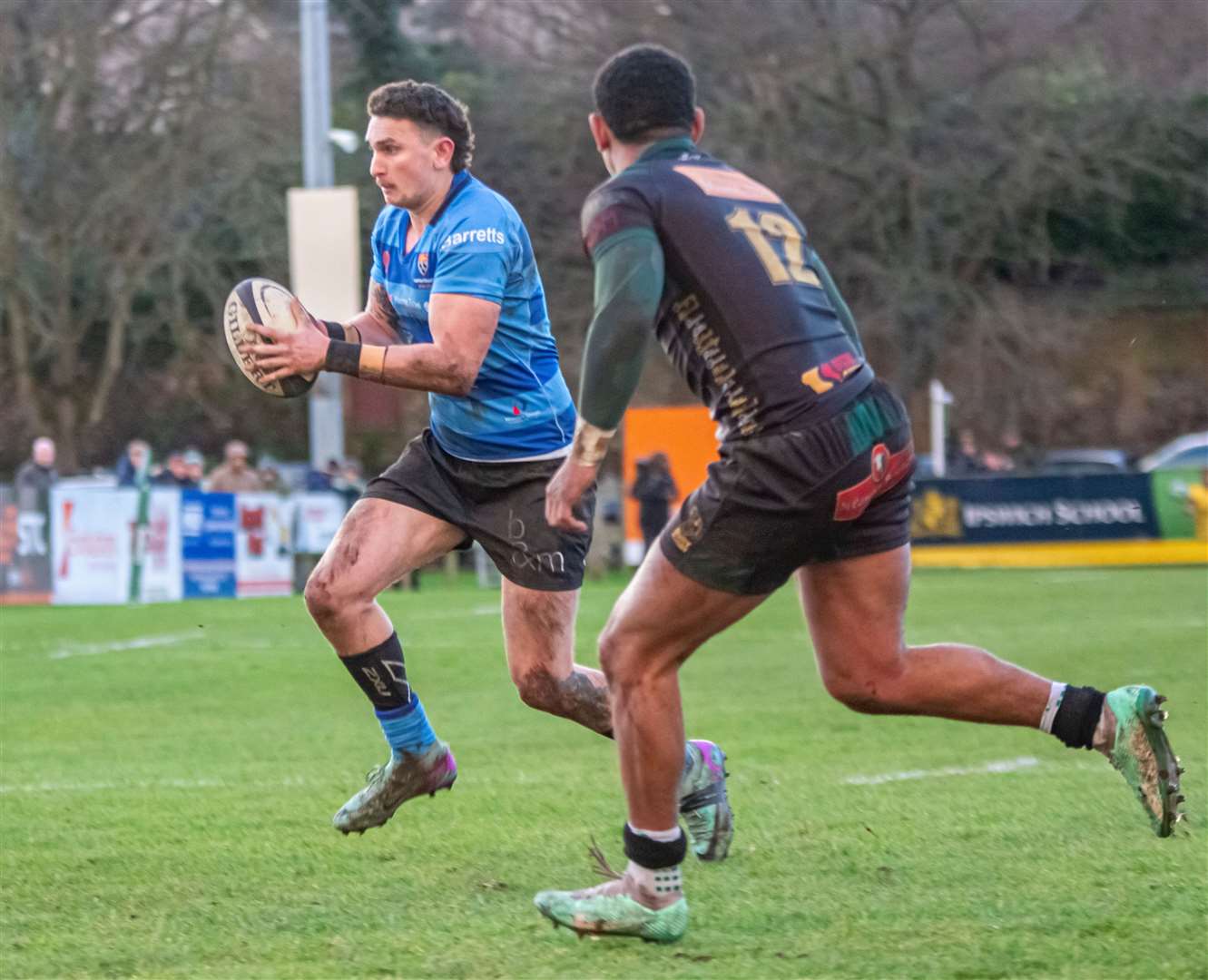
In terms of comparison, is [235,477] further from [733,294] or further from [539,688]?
[733,294]

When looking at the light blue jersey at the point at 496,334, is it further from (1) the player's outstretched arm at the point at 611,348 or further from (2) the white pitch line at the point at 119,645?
(2) the white pitch line at the point at 119,645

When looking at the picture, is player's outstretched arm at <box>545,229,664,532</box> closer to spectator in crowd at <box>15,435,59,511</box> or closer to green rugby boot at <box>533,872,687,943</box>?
green rugby boot at <box>533,872,687,943</box>

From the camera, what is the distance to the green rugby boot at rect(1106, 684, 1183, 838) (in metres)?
4.88

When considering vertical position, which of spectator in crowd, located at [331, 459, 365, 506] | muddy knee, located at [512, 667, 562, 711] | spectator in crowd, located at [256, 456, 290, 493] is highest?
muddy knee, located at [512, 667, 562, 711]

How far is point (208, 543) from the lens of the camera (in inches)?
787

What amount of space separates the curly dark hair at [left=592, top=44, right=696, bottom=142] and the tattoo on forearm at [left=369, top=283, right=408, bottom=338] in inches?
67.5

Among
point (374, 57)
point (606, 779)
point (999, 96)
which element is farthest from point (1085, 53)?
point (606, 779)

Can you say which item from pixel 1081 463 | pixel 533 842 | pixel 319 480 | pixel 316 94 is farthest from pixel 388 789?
pixel 1081 463

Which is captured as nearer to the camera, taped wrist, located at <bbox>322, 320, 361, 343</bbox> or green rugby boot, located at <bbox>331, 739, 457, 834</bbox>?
green rugby boot, located at <bbox>331, 739, 457, 834</bbox>

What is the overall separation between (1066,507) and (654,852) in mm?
19185

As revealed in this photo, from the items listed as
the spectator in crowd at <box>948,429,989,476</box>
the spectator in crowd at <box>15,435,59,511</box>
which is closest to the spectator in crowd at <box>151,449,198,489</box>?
the spectator in crowd at <box>15,435,59,511</box>

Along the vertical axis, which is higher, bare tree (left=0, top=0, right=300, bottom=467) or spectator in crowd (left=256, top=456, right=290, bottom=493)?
bare tree (left=0, top=0, right=300, bottom=467)

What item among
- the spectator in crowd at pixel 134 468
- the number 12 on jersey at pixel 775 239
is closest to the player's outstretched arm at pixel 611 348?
the number 12 on jersey at pixel 775 239

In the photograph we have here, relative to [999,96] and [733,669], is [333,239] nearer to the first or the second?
[733,669]
